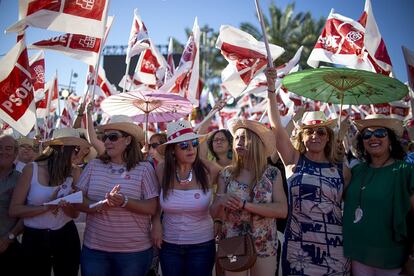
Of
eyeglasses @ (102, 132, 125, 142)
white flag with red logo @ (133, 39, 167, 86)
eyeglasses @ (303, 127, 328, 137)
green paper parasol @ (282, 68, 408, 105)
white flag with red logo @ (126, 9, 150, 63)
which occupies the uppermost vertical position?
white flag with red logo @ (126, 9, 150, 63)

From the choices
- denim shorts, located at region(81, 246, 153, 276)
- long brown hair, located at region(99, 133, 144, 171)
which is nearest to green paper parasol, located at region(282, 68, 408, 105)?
long brown hair, located at region(99, 133, 144, 171)

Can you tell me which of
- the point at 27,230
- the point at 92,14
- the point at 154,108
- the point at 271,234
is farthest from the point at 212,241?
the point at 92,14

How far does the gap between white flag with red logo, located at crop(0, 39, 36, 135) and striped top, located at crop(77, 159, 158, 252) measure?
1838 mm

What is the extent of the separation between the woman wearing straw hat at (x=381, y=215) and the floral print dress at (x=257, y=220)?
24.5 inches

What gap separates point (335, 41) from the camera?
6789mm

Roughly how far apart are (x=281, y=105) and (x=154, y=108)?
574 cm

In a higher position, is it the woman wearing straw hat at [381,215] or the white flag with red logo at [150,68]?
the white flag with red logo at [150,68]

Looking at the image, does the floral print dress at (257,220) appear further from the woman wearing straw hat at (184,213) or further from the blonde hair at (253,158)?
the woman wearing straw hat at (184,213)

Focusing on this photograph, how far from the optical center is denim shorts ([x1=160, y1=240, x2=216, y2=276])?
3174 millimetres

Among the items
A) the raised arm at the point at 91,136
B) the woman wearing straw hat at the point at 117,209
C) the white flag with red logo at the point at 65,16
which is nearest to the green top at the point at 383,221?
the woman wearing straw hat at the point at 117,209

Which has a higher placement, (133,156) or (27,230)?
(133,156)

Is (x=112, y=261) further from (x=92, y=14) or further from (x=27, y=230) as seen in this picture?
(x=92, y=14)

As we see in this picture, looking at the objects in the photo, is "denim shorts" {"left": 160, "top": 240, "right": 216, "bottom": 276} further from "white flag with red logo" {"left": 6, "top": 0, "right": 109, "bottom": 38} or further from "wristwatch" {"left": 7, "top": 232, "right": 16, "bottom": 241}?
"white flag with red logo" {"left": 6, "top": 0, "right": 109, "bottom": 38}

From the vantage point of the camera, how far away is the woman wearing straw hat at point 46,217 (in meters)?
Answer: 3.37
